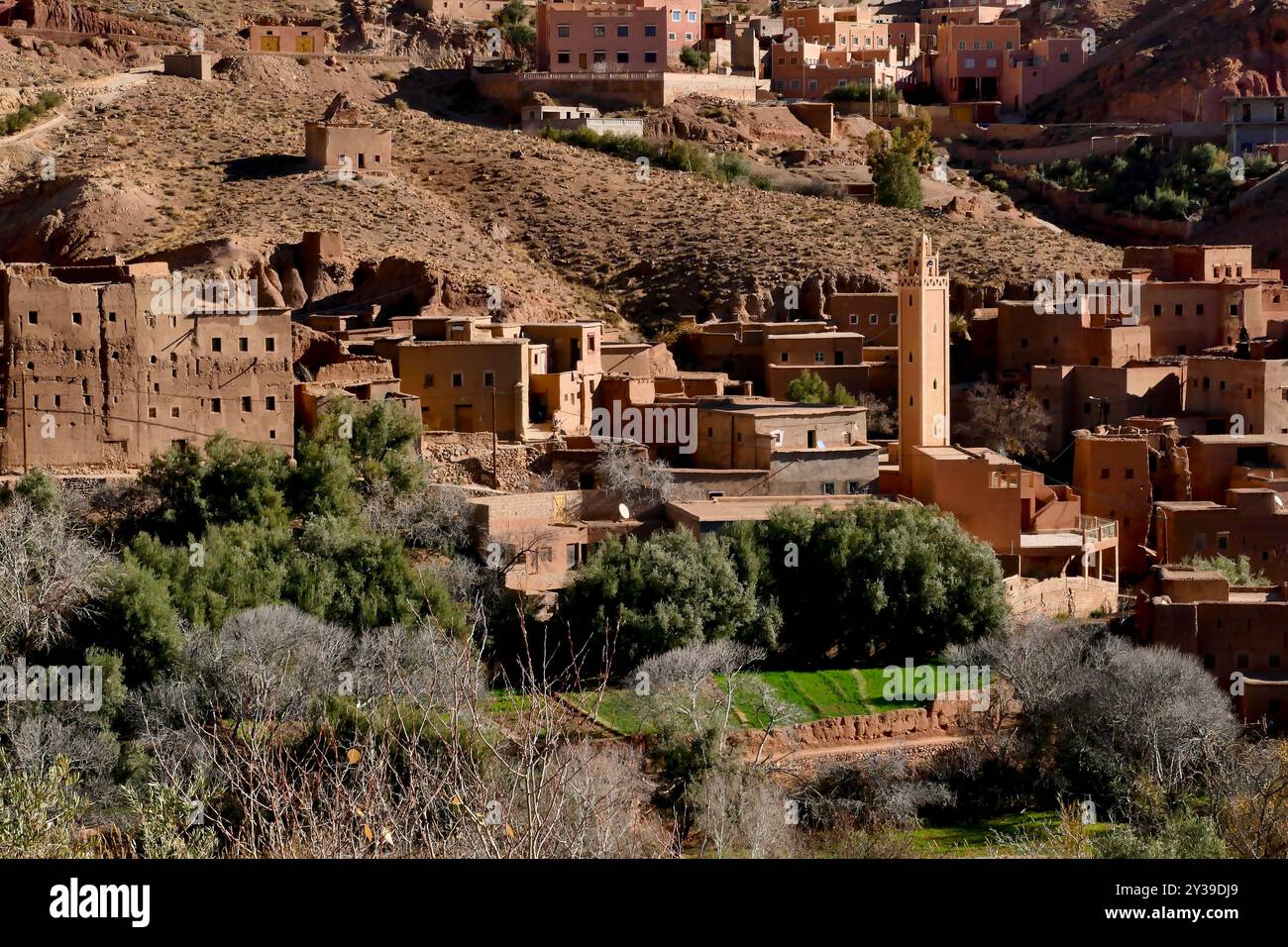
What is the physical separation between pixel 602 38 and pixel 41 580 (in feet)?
115

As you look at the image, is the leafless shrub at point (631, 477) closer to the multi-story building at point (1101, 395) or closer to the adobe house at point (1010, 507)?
the adobe house at point (1010, 507)

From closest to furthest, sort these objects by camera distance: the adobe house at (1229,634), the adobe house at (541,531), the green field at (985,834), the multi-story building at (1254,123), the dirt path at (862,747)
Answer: the green field at (985,834), the dirt path at (862,747), the adobe house at (1229,634), the adobe house at (541,531), the multi-story building at (1254,123)

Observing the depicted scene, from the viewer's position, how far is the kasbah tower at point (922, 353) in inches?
1249

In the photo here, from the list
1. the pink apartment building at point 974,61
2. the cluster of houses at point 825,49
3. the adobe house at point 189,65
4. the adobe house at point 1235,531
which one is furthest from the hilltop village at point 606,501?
the pink apartment building at point 974,61

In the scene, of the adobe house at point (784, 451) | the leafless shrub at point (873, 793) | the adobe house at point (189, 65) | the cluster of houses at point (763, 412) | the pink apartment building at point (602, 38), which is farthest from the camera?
the pink apartment building at point (602, 38)

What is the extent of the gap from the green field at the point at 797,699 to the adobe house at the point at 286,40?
1368 inches

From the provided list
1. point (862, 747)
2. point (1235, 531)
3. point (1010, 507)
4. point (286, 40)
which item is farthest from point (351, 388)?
point (286, 40)

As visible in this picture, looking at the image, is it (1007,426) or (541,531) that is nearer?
(541,531)

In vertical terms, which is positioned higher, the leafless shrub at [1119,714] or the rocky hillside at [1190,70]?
the rocky hillside at [1190,70]

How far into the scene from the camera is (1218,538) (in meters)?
29.0

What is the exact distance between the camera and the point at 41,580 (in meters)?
23.1

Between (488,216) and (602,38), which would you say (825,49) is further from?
(488,216)

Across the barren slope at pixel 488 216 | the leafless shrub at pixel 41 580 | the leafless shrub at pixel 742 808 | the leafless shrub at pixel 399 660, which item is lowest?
the leafless shrub at pixel 742 808
